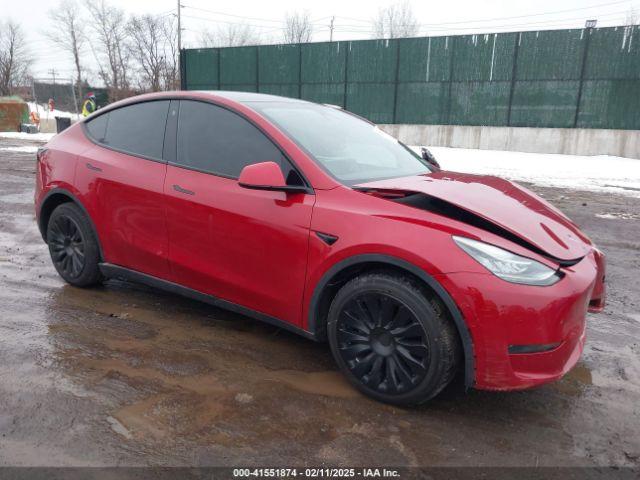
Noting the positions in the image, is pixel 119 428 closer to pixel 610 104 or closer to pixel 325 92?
pixel 610 104

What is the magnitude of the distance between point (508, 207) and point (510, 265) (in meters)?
0.56

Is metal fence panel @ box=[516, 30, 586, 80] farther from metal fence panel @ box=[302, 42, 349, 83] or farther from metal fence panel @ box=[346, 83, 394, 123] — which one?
metal fence panel @ box=[302, 42, 349, 83]

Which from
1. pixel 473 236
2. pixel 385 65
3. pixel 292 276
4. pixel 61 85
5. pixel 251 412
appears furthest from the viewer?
pixel 61 85

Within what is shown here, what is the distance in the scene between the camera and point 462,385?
303 cm

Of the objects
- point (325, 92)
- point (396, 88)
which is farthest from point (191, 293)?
point (325, 92)

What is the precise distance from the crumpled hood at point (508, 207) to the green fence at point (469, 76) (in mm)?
17267

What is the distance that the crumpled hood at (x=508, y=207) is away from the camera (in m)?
2.66

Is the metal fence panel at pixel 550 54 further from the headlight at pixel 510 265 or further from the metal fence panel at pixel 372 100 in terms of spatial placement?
the headlight at pixel 510 265

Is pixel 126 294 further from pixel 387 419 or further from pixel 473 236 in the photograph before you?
pixel 473 236

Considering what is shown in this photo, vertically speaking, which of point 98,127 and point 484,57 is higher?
point 484,57

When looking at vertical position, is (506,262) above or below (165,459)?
above

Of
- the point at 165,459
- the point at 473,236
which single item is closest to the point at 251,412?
the point at 165,459

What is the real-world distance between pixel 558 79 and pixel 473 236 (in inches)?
724

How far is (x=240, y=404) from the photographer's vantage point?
110 inches
